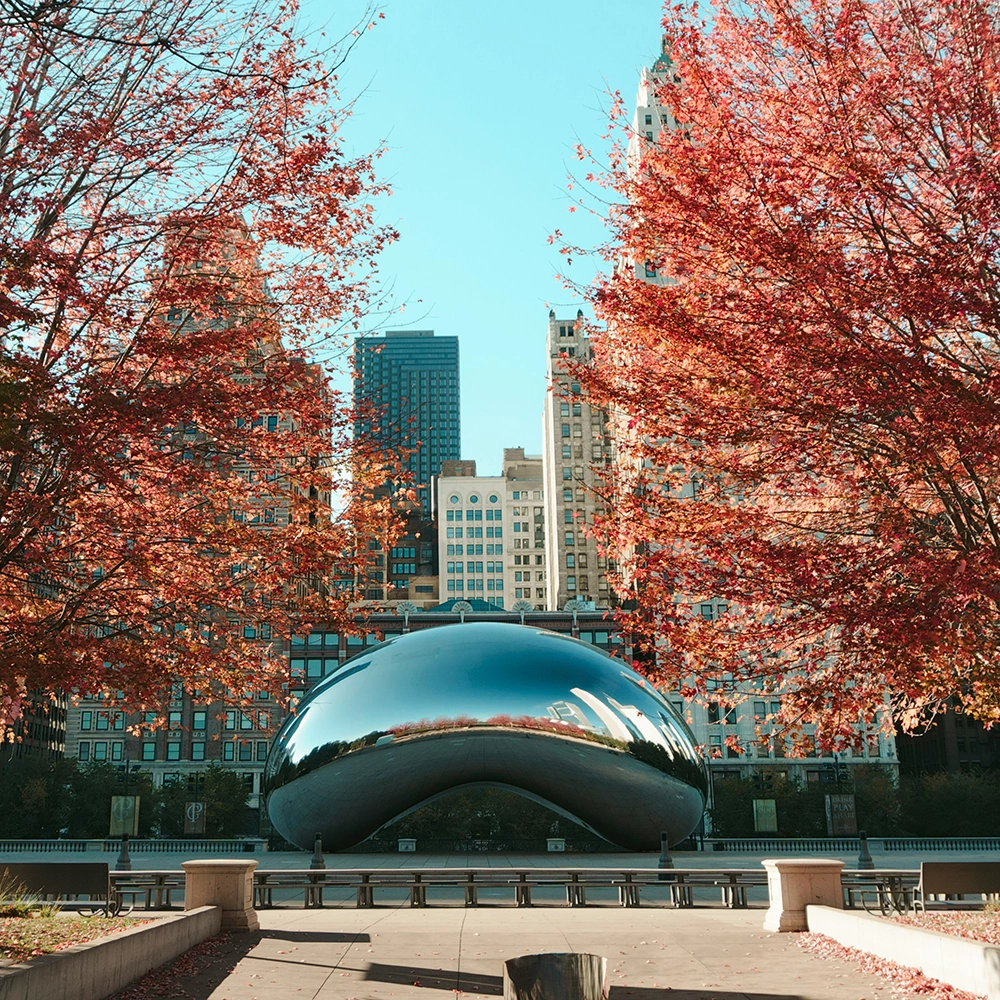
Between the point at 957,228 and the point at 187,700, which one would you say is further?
the point at 187,700

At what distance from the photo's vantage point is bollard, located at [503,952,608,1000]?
5.82 m

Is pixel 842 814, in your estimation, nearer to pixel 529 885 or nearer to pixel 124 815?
pixel 124 815

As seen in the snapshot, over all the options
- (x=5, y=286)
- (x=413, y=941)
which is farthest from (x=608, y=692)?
→ (x=5, y=286)

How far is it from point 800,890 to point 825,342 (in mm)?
7282

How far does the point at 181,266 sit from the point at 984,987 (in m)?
11.3

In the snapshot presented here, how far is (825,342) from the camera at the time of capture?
35.1ft

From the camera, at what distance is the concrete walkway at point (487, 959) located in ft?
31.7

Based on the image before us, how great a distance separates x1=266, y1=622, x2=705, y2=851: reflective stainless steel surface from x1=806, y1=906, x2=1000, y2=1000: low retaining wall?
1178 cm

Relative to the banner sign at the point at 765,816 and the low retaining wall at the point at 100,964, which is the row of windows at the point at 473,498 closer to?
the banner sign at the point at 765,816

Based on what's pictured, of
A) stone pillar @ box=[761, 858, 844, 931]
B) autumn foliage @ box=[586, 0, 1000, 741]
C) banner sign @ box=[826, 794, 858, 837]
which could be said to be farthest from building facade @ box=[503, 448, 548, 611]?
autumn foliage @ box=[586, 0, 1000, 741]

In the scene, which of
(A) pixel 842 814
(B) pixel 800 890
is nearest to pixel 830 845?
(A) pixel 842 814

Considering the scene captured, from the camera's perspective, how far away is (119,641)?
43.3ft

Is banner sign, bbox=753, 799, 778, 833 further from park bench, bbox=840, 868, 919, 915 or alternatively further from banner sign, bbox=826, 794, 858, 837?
park bench, bbox=840, 868, 919, 915

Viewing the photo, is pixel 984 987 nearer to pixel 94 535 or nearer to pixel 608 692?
pixel 94 535
